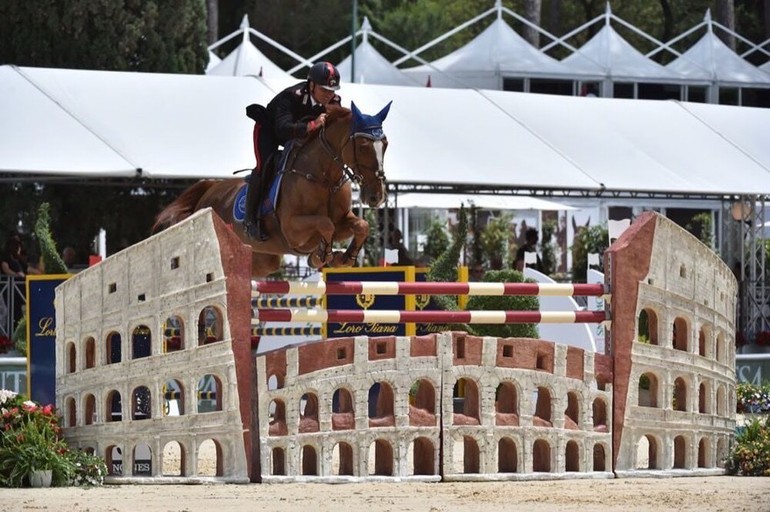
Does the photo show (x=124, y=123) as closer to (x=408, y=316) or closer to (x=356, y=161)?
(x=356, y=161)

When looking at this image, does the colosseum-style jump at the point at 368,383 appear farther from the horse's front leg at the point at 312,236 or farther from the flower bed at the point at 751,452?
the horse's front leg at the point at 312,236

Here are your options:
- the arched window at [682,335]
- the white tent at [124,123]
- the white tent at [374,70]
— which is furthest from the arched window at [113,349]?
the white tent at [374,70]

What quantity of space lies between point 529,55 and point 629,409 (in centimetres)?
2385

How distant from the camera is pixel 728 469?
9117mm

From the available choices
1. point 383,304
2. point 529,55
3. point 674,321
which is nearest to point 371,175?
point 674,321

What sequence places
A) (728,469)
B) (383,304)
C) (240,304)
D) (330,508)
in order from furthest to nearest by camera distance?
(383,304) < (728,469) < (240,304) < (330,508)

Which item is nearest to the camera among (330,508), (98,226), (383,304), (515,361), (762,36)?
(330,508)

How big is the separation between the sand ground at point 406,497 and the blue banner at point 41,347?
2681 mm

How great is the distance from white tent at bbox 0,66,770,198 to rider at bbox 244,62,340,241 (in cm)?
490

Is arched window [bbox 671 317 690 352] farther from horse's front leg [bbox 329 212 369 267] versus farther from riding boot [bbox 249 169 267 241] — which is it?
riding boot [bbox 249 169 267 241]

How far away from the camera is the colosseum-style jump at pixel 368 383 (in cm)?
781

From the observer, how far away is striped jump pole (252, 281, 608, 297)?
8.36m

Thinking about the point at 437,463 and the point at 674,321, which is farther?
the point at 674,321

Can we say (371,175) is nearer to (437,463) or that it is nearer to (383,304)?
(437,463)
